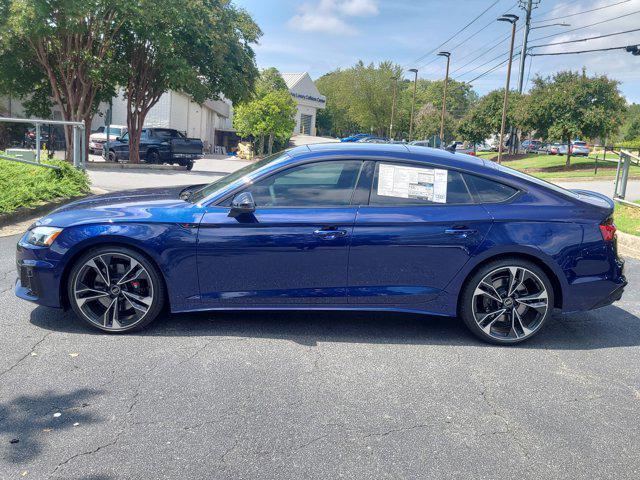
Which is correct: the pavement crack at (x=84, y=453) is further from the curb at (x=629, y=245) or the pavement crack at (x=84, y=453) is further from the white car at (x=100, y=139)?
the white car at (x=100, y=139)

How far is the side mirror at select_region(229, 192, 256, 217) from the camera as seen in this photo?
4449mm

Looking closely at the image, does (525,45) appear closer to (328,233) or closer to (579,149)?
(579,149)

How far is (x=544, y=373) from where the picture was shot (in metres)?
4.31

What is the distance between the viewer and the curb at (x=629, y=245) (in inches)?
364

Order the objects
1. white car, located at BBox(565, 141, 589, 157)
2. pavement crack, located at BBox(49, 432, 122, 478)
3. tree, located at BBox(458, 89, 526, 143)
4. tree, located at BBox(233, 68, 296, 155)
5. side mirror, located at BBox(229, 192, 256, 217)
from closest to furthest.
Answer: pavement crack, located at BBox(49, 432, 122, 478), side mirror, located at BBox(229, 192, 256, 217), tree, located at BBox(233, 68, 296, 155), white car, located at BBox(565, 141, 589, 157), tree, located at BBox(458, 89, 526, 143)

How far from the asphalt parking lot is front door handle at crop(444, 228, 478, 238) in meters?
0.92

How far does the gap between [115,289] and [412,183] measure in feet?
8.30

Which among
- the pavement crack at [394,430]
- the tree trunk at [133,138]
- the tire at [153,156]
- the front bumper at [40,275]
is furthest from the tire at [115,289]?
the tire at [153,156]

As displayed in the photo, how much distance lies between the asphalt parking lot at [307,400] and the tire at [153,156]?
23.3 meters

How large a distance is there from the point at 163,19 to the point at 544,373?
66.2ft

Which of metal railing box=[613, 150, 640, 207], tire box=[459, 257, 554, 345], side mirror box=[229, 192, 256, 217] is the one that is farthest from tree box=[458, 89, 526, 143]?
side mirror box=[229, 192, 256, 217]

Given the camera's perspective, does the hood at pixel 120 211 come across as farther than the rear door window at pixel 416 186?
No

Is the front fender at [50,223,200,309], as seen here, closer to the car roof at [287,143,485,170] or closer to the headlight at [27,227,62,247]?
the headlight at [27,227,62,247]

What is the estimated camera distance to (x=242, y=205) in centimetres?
445
